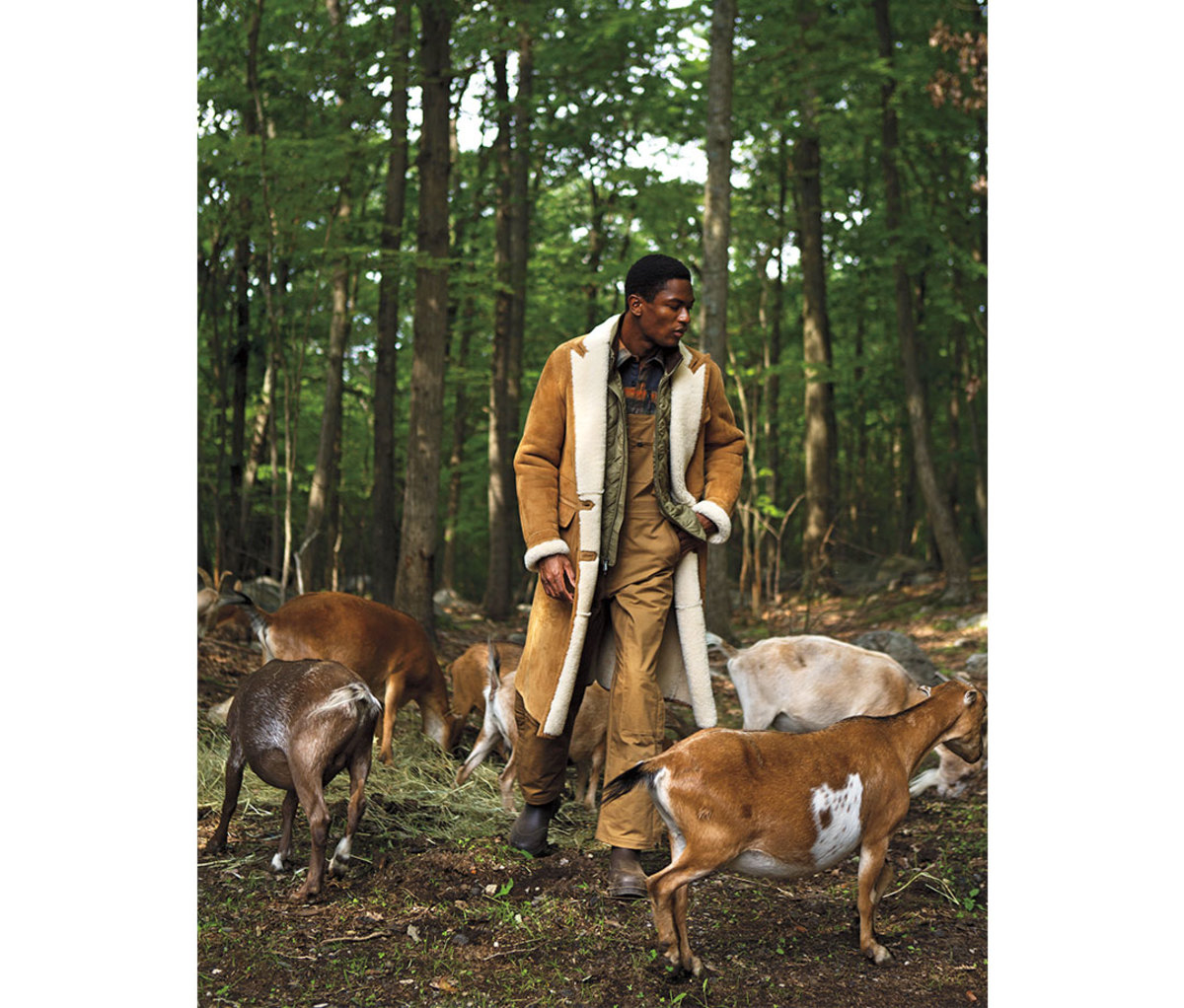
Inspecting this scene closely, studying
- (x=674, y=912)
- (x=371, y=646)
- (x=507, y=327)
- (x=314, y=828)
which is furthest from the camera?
(x=507, y=327)

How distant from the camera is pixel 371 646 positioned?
541 centimetres

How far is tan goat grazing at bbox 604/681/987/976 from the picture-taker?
2994mm

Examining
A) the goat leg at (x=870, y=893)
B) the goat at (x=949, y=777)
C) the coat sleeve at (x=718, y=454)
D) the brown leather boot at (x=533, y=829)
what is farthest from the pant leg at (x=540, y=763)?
the goat at (x=949, y=777)

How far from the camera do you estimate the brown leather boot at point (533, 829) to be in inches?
166

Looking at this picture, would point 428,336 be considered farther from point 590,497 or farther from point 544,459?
point 590,497

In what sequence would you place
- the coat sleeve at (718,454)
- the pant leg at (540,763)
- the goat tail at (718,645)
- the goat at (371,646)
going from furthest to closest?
the goat at (371,646)
the goat tail at (718,645)
the pant leg at (540,763)
the coat sleeve at (718,454)

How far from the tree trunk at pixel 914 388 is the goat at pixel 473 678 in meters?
7.38

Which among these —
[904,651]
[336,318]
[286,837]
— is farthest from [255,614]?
[336,318]

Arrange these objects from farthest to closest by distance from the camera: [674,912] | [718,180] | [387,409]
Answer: [387,409], [718,180], [674,912]

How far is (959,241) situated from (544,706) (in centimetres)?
1205

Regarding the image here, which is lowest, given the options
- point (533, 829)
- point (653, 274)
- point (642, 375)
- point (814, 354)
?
point (533, 829)

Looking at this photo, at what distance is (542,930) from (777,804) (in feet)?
2.90

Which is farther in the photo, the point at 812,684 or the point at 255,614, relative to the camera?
the point at 255,614

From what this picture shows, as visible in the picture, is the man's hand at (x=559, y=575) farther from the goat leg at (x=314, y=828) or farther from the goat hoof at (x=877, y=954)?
the goat hoof at (x=877, y=954)
